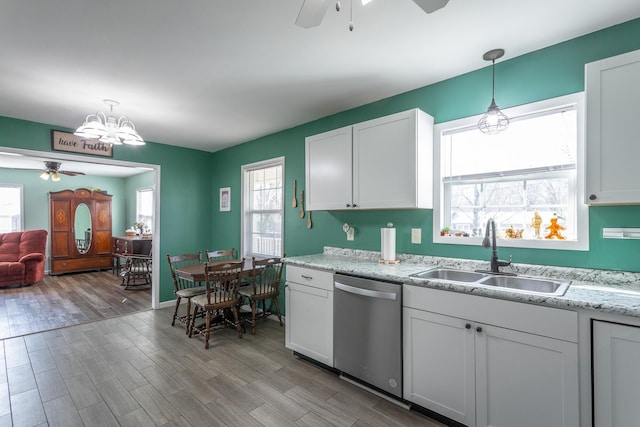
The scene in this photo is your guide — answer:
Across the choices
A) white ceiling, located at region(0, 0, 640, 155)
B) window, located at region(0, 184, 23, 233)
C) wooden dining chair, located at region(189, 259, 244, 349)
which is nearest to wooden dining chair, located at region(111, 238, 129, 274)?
window, located at region(0, 184, 23, 233)

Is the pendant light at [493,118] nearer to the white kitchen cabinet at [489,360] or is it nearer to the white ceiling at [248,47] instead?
the white ceiling at [248,47]

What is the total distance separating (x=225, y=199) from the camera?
4945 mm

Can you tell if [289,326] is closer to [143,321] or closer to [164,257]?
[143,321]

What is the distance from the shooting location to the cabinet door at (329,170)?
2799 mm

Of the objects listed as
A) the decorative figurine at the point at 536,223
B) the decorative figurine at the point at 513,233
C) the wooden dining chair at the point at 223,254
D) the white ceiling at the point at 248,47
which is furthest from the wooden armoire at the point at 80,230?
the decorative figurine at the point at 536,223

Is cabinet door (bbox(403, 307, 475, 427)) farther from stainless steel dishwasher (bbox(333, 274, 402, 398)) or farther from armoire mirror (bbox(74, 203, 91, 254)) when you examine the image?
armoire mirror (bbox(74, 203, 91, 254))

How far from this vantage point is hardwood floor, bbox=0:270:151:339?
3.84 m

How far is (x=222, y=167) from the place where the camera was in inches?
198

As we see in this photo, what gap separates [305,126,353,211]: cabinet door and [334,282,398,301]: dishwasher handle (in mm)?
766

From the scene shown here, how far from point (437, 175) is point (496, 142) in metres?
0.48

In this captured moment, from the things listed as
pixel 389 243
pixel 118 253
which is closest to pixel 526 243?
pixel 389 243

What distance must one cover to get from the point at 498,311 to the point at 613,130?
1.15 meters

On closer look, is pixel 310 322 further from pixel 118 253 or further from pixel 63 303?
pixel 118 253

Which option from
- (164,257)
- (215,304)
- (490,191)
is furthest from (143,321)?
(490,191)
